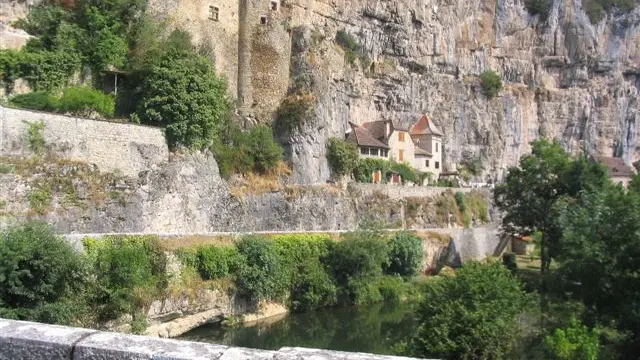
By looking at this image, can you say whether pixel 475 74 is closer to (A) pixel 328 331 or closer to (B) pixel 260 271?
(B) pixel 260 271

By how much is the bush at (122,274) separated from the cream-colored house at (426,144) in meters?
38.3

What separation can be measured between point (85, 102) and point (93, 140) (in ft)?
10.9

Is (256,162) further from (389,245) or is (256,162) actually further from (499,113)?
(499,113)

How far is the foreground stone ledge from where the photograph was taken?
375 centimetres

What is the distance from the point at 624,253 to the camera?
55.3 ft

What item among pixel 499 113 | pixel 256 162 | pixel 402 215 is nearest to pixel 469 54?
pixel 499 113

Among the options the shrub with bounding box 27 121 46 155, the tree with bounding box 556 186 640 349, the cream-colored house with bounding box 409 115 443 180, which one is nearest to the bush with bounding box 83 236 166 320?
the shrub with bounding box 27 121 46 155

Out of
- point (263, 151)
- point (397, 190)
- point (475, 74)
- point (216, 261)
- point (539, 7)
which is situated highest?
point (539, 7)

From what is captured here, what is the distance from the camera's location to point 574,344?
1529cm

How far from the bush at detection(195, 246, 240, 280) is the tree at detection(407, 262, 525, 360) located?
36.2 feet

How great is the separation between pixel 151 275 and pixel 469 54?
A: 174ft

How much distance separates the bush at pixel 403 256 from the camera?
3634cm

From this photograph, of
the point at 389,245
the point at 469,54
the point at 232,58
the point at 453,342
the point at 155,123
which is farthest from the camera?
the point at 469,54

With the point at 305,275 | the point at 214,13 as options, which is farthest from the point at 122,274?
the point at 214,13
